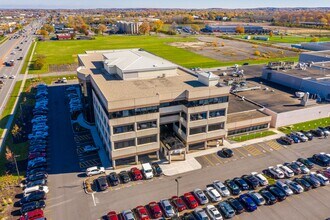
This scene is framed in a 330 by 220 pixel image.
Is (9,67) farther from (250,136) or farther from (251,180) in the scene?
(251,180)

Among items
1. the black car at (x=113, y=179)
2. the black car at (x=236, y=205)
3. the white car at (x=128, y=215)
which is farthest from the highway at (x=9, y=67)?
the black car at (x=236, y=205)

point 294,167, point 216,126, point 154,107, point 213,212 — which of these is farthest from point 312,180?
point 154,107

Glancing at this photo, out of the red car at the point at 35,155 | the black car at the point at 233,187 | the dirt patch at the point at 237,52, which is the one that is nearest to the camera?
the black car at the point at 233,187

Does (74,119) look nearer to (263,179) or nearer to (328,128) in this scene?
(263,179)

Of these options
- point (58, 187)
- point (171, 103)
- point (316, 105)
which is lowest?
point (58, 187)

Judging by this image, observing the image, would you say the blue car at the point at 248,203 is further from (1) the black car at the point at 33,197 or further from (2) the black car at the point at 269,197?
(1) the black car at the point at 33,197

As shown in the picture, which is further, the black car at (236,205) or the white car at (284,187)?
the white car at (284,187)

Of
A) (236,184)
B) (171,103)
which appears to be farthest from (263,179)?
(171,103)
